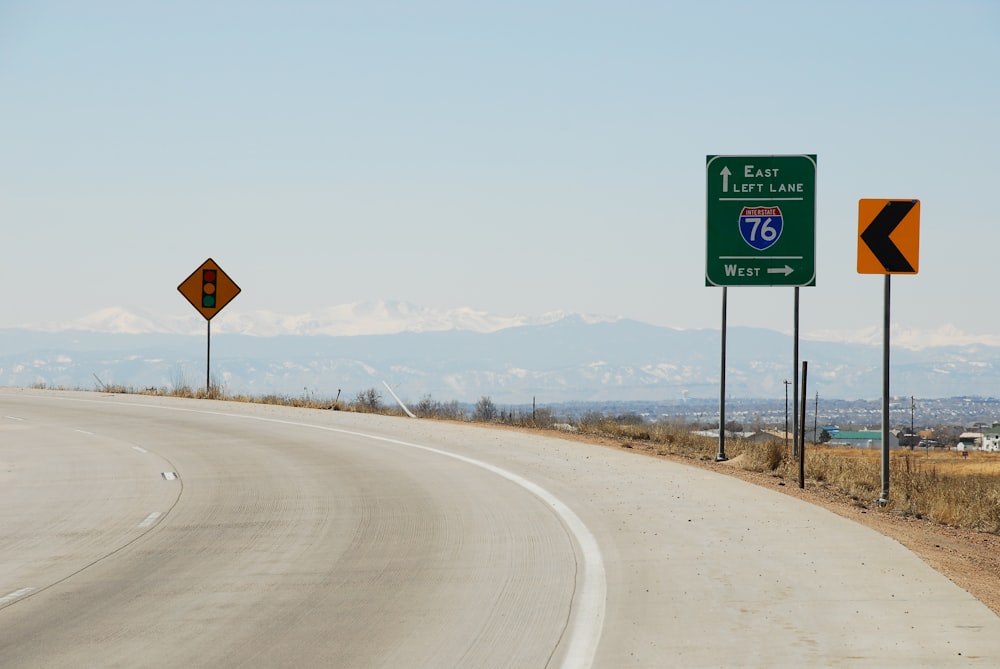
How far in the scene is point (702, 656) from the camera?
7934mm

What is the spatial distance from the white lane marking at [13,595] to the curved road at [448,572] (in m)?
0.02

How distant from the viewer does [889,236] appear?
1633 cm

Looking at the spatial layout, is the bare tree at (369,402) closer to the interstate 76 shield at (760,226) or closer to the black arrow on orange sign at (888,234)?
the interstate 76 shield at (760,226)

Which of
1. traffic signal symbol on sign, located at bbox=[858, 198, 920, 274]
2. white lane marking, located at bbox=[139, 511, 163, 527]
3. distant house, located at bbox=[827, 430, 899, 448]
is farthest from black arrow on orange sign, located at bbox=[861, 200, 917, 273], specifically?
distant house, located at bbox=[827, 430, 899, 448]

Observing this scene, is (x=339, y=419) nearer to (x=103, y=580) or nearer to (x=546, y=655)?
(x=103, y=580)

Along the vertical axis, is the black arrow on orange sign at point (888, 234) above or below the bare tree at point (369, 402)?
above

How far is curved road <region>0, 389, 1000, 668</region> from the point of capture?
8.25m

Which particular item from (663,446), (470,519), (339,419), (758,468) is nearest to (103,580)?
(470,519)

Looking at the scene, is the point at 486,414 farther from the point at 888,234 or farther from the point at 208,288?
the point at 888,234

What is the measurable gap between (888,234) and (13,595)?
36.7ft

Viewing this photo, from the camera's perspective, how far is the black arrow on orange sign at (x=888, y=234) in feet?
Result: 53.5

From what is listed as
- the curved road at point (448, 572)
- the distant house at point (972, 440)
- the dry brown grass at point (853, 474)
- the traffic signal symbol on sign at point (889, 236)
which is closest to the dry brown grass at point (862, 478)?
the dry brown grass at point (853, 474)

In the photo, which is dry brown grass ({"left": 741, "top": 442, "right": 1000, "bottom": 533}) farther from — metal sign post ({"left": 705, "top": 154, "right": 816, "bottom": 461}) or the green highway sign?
the green highway sign

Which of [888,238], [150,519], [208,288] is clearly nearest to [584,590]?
[150,519]
